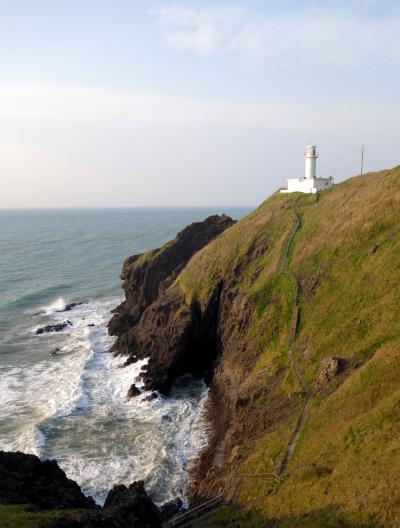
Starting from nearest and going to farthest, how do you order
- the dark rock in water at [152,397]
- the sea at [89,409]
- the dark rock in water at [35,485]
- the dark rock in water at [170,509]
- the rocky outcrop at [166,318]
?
the dark rock in water at [35,485], the dark rock in water at [170,509], the sea at [89,409], the dark rock in water at [152,397], the rocky outcrop at [166,318]

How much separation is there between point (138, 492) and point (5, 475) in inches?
330

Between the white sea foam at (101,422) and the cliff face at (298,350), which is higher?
the cliff face at (298,350)

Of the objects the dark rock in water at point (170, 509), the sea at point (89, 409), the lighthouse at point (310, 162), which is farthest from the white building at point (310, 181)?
the dark rock in water at point (170, 509)

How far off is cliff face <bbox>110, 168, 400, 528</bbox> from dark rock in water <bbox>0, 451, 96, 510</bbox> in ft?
32.4

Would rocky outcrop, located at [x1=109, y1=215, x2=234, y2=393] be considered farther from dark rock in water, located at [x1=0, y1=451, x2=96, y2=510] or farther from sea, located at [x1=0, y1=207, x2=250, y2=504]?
dark rock in water, located at [x1=0, y1=451, x2=96, y2=510]

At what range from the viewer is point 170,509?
30.4 metres

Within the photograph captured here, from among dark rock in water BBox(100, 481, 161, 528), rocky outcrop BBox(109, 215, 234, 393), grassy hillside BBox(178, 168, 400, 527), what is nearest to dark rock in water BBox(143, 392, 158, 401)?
rocky outcrop BBox(109, 215, 234, 393)

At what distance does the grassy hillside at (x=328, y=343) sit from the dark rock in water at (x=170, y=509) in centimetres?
376

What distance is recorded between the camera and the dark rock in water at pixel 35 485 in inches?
971

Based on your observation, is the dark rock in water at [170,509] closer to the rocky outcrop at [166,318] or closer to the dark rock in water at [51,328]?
the rocky outcrop at [166,318]

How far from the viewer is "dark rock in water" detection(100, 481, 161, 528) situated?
21.9 m

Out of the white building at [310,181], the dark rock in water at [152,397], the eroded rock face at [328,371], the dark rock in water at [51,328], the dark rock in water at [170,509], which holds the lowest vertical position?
the dark rock in water at [170,509]

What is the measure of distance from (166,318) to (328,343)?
27.0m

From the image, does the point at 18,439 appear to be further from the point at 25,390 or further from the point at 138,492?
the point at 138,492
